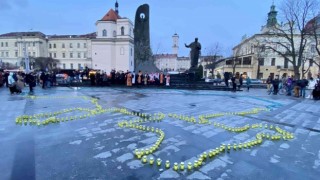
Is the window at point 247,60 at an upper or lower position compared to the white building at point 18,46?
lower

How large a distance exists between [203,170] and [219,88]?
841 inches

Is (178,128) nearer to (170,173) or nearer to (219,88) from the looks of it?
(170,173)

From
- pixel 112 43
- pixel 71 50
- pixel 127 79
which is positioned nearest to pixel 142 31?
pixel 112 43

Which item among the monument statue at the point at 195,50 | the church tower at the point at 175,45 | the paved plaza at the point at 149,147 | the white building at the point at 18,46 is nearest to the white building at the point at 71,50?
the white building at the point at 18,46

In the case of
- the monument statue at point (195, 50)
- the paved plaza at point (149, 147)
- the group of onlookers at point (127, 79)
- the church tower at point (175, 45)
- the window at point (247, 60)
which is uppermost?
the church tower at point (175, 45)

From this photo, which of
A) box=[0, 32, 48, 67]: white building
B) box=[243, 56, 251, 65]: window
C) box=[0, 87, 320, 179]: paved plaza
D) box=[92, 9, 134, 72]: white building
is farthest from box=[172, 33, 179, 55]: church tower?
box=[0, 87, 320, 179]: paved plaza

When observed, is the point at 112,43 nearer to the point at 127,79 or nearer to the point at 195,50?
the point at 195,50

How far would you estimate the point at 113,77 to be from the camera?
25.6m

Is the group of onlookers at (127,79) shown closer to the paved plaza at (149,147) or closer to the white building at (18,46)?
the paved plaza at (149,147)

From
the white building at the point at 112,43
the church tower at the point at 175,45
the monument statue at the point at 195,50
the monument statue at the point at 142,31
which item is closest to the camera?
the monument statue at the point at 195,50

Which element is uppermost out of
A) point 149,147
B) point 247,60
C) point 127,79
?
point 247,60

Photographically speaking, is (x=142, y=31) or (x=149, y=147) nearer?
(x=149, y=147)

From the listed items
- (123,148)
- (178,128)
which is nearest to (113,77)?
(178,128)

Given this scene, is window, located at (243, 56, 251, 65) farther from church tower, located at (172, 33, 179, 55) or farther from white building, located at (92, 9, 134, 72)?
church tower, located at (172, 33, 179, 55)
